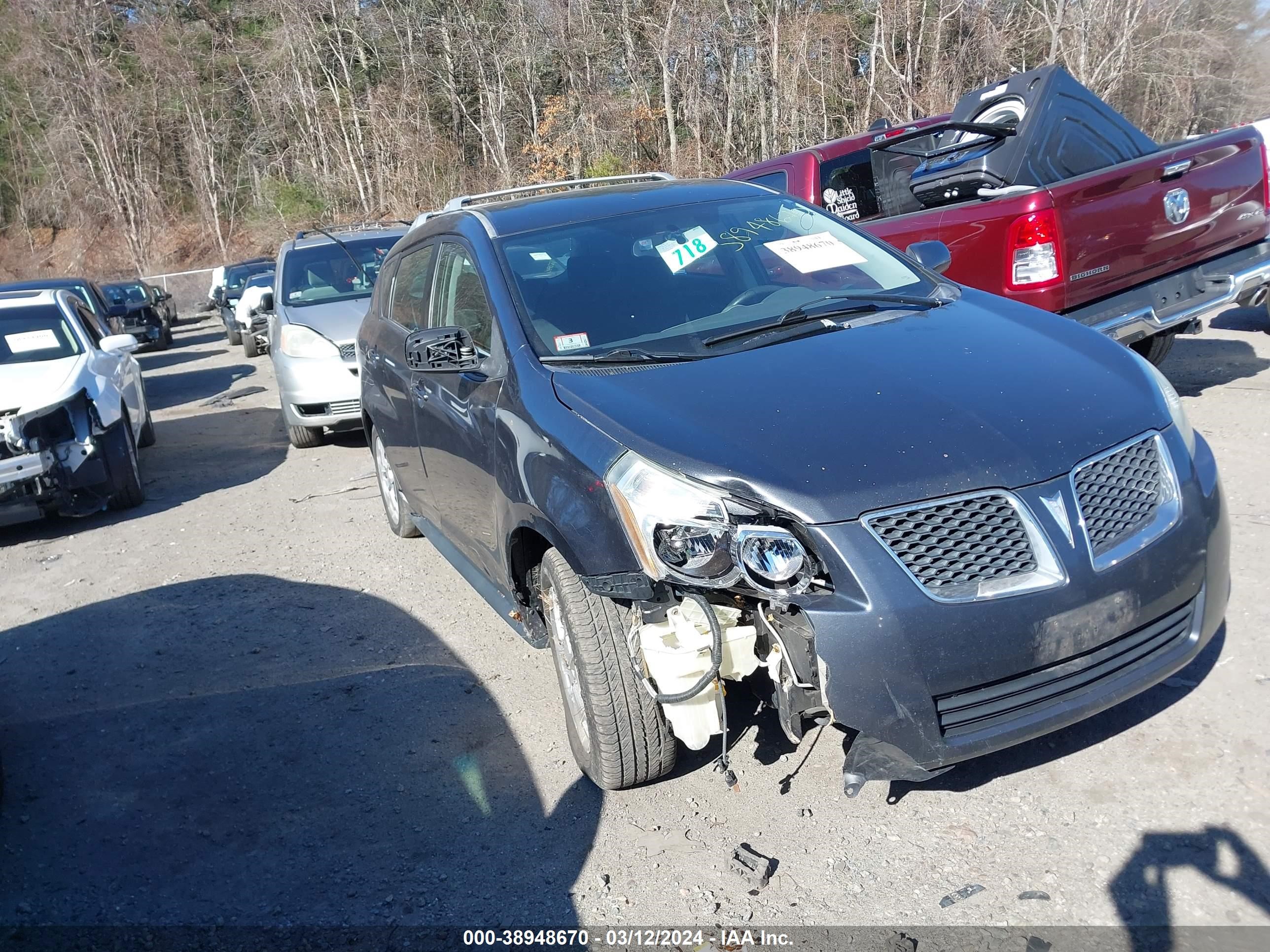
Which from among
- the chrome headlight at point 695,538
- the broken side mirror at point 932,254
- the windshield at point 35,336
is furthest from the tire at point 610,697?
the windshield at point 35,336

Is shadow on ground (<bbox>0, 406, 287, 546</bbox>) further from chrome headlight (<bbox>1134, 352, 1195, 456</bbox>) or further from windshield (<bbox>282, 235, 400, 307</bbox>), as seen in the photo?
chrome headlight (<bbox>1134, 352, 1195, 456</bbox>)

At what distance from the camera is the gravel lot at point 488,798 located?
9.92 feet

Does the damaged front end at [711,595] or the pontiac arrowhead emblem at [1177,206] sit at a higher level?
the pontiac arrowhead emblem at [1177,206]

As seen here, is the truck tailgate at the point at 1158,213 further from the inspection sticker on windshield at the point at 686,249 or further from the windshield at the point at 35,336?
the windshield at the point at 35,336

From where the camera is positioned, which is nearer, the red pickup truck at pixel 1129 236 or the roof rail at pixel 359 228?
the red pickup truck at pixel 1129 236

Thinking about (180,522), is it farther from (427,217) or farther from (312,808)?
(312,808)

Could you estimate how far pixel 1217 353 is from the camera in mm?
8461

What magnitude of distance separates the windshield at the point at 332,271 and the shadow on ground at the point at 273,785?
5.28 metres

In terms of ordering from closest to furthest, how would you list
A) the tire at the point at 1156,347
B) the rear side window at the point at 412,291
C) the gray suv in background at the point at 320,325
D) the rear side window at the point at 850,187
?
1. the rear side window at the point at 412,291
2. the tire at the point at 1156,347
3. the rear side window at the point at 850,187
4. the gray suv in background at the point at 320,325

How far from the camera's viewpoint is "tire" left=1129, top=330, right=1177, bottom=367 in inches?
288

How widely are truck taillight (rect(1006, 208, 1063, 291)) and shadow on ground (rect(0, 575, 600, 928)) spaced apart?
3.72 metres

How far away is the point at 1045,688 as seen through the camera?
116 inches

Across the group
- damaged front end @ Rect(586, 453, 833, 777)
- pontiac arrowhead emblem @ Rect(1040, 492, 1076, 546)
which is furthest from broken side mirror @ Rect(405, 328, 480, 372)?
pontiac arrowhead emblem @ Rect(1040, 492, 1076, 546)

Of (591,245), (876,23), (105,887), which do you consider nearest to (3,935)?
(105,887)
